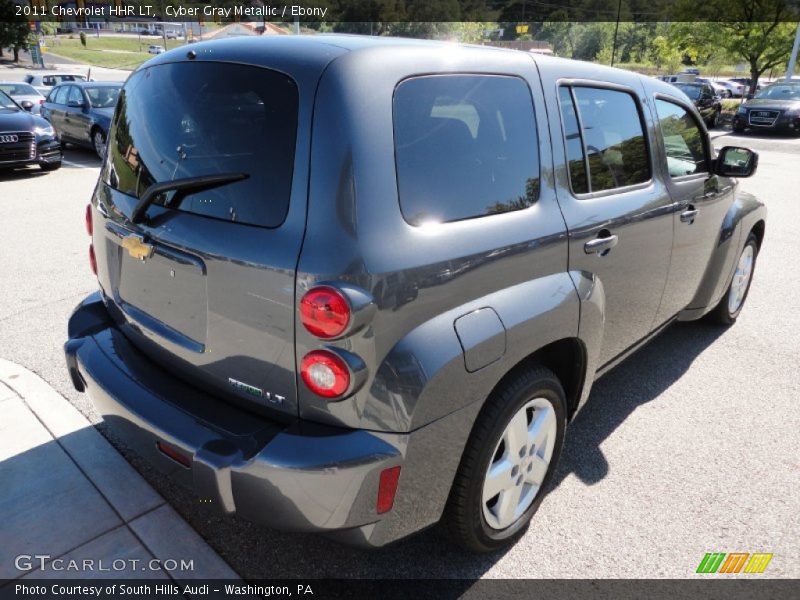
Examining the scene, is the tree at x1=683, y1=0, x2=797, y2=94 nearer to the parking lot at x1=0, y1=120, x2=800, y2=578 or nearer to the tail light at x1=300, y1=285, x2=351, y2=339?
the parking lot at x1=0, y1=120, x2=800, y2=578

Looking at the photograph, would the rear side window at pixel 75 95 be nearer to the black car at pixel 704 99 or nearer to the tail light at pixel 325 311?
the tail light at pixel 325 311

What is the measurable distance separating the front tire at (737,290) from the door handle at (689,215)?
1.26 m

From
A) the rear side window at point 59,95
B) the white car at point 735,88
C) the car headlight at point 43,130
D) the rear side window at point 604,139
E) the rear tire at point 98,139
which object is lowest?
the rear tire at point 98,139

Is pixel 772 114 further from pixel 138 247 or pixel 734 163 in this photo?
pixel 138 247

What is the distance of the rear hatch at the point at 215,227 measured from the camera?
182 centimetres

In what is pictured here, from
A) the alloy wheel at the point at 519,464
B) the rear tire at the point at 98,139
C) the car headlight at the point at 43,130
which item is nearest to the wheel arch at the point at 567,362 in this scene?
the alloy wheel at the point at 519,464

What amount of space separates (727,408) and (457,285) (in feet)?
8.21

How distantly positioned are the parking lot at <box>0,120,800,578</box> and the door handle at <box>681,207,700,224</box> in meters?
1.09

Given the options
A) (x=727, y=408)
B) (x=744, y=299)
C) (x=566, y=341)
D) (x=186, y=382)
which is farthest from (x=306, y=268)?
(x=744, y=299)

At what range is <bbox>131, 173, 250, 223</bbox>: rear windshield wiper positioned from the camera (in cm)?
193

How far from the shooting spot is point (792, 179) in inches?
467

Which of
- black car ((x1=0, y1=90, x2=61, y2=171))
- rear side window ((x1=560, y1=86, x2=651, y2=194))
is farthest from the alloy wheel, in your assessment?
black car ((x1=0, y1=90, x2=61, y2=171))

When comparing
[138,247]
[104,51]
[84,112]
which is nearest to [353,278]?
[138,247]

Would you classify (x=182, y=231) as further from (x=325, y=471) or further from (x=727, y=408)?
(x=727, y=408)
